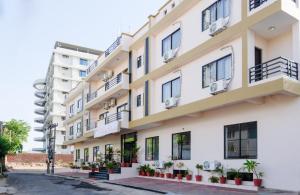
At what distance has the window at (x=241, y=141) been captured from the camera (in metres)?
16.0

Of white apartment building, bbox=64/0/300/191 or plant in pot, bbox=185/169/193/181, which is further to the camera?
plant in pot, bbox=185/169/193/181

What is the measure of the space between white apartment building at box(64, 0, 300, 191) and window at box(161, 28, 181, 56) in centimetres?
6

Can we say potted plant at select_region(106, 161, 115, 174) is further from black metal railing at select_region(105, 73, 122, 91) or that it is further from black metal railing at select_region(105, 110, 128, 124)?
black metal railing at select_region(105, 73, 122, 91)

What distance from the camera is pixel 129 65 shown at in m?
27.5

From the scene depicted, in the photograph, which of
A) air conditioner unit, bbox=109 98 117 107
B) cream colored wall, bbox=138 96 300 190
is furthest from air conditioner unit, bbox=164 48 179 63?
air conditioner unit, bbox=109 98 117 107

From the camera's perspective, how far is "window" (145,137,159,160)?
957 inches

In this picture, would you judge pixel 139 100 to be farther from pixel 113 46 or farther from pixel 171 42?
pixel 113 46

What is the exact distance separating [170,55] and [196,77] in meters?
2.85

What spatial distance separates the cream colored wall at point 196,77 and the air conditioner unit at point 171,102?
0.37m

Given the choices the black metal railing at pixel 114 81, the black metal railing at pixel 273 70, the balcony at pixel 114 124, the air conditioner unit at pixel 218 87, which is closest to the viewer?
the black metal railing at pixel 273 70

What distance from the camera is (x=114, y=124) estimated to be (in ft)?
88.4

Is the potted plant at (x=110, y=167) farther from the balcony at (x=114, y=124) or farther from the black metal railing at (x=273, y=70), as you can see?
the black metal railing at (x=273, y=70)

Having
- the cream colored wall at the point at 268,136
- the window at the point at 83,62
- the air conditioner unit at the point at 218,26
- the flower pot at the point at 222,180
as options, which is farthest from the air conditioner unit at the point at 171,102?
the window at the point at 83,62

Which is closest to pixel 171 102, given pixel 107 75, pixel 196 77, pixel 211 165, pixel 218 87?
pixel 196 77
